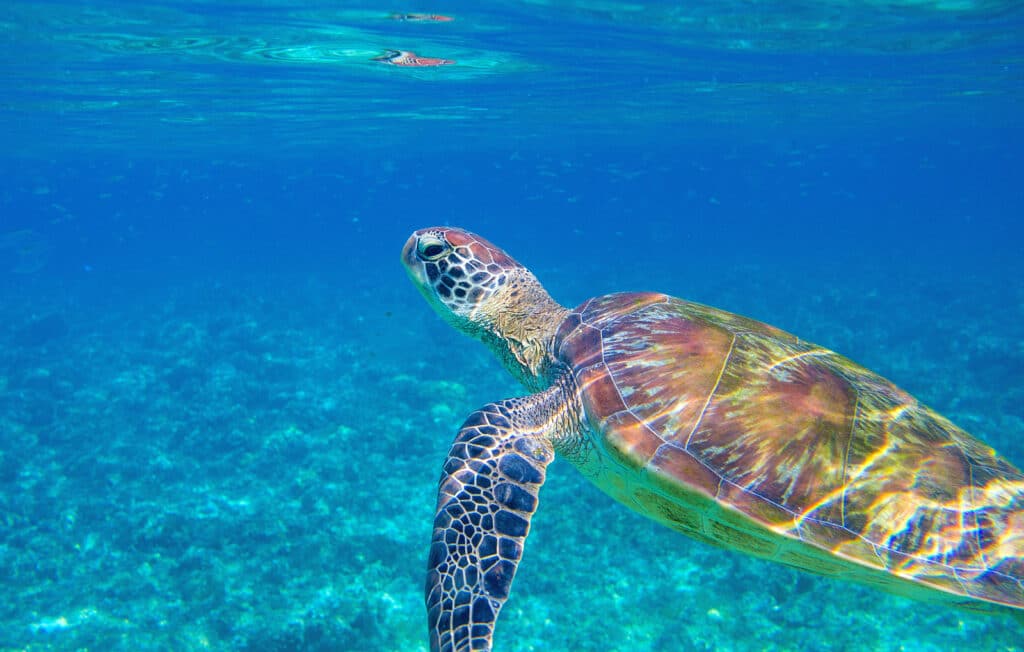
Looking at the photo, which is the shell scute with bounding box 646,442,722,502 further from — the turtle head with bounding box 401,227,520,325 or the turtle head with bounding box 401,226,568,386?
the turtle head with bounding box 401,227,520,325

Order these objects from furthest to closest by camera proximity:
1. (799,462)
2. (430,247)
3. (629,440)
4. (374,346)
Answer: (374,346), (430,247), (629,440), (799,462)

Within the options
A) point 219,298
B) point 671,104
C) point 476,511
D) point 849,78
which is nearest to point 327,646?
point 476,511

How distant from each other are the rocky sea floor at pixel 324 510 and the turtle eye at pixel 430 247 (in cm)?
392

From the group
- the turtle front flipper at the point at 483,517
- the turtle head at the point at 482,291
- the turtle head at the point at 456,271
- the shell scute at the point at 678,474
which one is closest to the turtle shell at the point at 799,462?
the shell scute at the point at 678,474

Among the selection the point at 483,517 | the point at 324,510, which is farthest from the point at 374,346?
the point at 483,517

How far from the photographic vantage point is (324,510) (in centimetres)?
807

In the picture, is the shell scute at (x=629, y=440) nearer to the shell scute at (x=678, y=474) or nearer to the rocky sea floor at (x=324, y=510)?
the shell scute at (x=678, y=474)

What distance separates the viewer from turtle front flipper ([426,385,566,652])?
9.58 feet

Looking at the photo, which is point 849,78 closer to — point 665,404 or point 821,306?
point 821,306

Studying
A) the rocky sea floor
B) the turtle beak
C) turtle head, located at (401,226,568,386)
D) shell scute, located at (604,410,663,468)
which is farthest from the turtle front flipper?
the rocky sea floor

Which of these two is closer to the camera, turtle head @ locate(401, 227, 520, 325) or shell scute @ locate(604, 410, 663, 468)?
shell scute @ locate(604, 410, 663, 468)

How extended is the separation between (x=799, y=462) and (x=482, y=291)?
2.78 meters

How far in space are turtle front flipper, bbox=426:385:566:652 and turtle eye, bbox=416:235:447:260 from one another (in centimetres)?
155

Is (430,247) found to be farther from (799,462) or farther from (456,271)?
(799,462)
